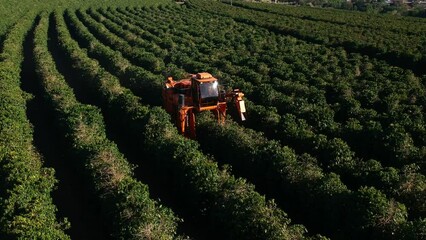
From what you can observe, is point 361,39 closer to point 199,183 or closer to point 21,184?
point 199,183

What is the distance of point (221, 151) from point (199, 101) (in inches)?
98.7

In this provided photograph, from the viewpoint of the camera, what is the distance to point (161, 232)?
13461 mm

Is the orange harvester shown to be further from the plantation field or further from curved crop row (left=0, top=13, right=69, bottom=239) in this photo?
curved crop row (left=0, top=13, right=69, bottom=239)

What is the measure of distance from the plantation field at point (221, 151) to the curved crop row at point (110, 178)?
A: 53mm

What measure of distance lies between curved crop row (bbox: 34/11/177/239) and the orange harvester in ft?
11.8

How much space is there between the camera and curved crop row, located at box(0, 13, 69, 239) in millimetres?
13500

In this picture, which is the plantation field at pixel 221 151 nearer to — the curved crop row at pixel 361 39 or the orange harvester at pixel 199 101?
the curved crop row at pixel 361 39

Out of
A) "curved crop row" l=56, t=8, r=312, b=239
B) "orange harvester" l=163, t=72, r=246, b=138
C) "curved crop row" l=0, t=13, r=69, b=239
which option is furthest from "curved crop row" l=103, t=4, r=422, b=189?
"curved crop row" l=0, t=13, r=69, b=239

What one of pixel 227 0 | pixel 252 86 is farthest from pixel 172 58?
pixel 227 0

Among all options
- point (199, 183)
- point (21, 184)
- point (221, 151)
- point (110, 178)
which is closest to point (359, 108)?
point (221, 151)

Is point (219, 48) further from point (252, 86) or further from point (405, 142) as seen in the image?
point (405, 142)

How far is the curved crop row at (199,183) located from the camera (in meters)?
14.0

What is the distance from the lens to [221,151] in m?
20.5

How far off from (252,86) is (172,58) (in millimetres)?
10358
